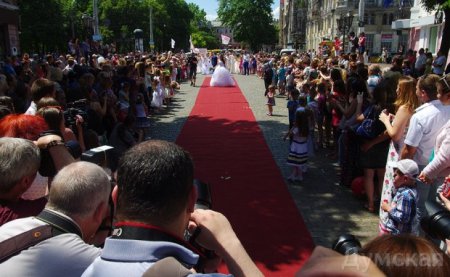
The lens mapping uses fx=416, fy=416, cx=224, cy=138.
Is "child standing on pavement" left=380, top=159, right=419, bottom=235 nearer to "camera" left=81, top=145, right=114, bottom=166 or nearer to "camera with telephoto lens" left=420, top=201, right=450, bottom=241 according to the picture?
"camera with telephoto lens" left=420, top=201, right=450, bottom=241

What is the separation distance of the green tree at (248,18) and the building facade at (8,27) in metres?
49.3

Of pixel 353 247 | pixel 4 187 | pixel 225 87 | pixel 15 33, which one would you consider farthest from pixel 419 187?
pixel 15 33

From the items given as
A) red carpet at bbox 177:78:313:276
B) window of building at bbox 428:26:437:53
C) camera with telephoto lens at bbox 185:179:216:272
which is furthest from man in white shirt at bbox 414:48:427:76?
window of building at bbox 428:26:437:53

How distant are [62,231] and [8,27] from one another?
22036mm

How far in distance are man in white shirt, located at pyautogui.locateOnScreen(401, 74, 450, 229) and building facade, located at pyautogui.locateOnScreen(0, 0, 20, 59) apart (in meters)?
20.3

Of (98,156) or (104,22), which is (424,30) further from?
(98,156)

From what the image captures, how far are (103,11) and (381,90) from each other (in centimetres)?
5893

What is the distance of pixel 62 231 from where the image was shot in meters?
2.03

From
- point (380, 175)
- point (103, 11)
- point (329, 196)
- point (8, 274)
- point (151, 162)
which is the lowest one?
point (329, 196)

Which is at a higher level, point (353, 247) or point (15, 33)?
point (15, 33)

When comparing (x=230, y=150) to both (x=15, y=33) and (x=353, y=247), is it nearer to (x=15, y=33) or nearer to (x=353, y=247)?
(x=353, y=247)

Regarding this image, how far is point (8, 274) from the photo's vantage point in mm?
1851

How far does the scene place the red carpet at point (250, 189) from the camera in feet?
15.7

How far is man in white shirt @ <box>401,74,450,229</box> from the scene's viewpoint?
421 cm
